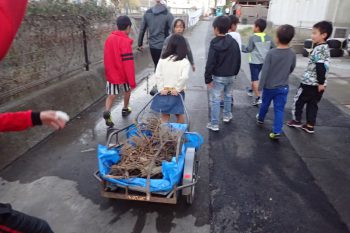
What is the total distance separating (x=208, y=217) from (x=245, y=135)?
2255mm

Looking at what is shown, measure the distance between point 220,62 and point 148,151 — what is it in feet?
7.30

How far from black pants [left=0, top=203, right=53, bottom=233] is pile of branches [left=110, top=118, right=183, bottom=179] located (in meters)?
0.96

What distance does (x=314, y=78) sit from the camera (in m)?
4.79

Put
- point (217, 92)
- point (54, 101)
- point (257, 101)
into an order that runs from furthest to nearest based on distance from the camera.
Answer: point (257, 101) → point (54, 101) → point (217, 92)

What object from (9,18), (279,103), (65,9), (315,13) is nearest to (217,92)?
(279,103)

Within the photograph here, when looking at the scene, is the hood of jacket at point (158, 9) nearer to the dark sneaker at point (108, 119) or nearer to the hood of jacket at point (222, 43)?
the hood of jacket at point (222, 43)

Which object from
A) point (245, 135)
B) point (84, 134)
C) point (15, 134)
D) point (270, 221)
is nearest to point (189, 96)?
point (245, 135)

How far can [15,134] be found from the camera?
4.10 metres

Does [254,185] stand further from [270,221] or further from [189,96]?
[189,96]

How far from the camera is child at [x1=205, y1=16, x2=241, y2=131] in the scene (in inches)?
181

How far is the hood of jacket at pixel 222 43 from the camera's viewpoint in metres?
4.62

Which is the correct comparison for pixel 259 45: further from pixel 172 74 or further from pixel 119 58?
pixel 119 58

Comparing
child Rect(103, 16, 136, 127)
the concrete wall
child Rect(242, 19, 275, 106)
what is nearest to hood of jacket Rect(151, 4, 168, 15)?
child Rect(103, 16, 136, 127)

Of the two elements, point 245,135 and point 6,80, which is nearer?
point 6,80
